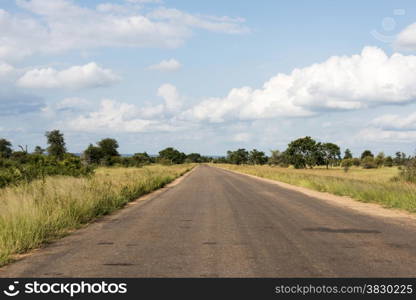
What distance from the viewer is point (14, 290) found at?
5.90m

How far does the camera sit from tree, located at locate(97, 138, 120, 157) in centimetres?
12040

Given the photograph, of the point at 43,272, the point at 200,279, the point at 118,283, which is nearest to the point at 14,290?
the point at 43,272

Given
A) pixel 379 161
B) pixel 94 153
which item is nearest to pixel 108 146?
pixel 94 153

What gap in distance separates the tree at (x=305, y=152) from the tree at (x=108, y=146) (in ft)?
163

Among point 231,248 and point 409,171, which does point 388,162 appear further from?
point 231,248

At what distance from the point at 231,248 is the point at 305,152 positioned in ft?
384

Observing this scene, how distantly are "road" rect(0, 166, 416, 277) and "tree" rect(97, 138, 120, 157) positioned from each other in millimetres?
108910

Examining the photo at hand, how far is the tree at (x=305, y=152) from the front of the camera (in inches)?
4776

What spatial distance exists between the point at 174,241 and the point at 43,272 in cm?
330

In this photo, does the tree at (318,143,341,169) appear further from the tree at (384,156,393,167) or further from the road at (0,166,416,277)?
the road at (0,166,416,277)

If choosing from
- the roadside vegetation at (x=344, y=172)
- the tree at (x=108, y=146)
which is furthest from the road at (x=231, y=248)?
the tree at (x=108, y=146)

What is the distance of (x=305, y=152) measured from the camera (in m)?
122

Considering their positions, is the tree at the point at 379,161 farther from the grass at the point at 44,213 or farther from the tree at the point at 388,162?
the grass at the point at 44,213

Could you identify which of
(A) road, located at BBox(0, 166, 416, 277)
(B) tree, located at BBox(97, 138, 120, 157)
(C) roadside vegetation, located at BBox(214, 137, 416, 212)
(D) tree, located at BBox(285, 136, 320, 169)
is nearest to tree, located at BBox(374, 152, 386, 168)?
(C) roadside vegetation, located at BBox(214, 137, 416, 212)
